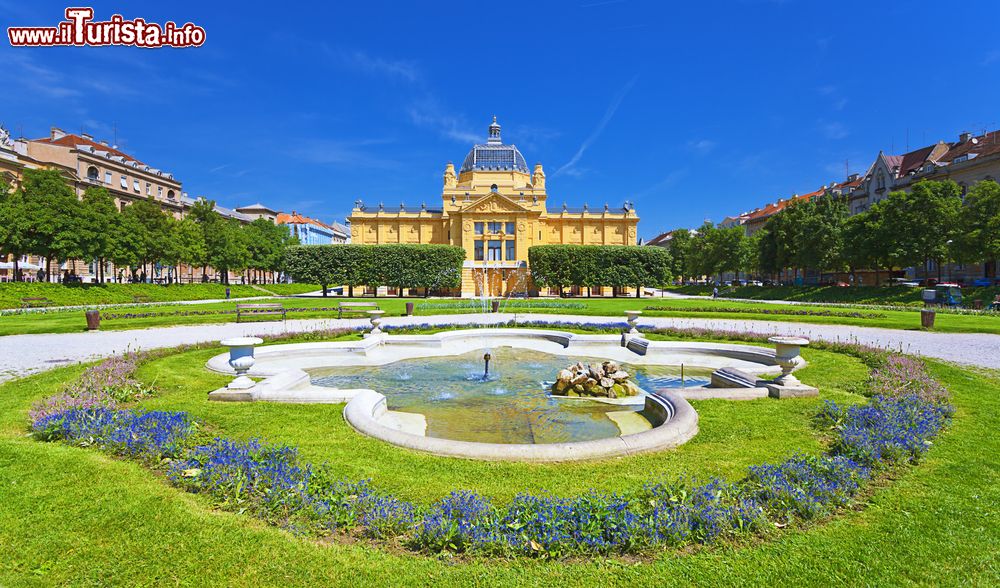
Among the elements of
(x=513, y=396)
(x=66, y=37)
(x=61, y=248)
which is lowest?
(x=513, y=396)

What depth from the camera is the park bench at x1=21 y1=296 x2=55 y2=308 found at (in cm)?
3117

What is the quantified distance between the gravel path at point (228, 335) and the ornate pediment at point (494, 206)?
4605cm

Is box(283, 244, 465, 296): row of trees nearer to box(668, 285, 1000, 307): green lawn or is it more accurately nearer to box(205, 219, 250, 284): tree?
box(205, 219, 250, 284): tree

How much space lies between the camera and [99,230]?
134 ft

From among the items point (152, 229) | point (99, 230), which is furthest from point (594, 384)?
point (152, 229)

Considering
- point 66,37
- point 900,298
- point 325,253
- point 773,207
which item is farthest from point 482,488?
point 773,207

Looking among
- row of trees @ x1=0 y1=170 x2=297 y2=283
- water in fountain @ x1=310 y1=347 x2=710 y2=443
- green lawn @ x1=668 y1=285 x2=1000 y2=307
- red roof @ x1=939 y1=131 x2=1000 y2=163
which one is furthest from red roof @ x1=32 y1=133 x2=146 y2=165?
red roof @ x1=939 y1=131 x2=1000 y2=163

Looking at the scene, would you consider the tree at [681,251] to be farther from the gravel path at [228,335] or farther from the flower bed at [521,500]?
the flower bed at [521,500]

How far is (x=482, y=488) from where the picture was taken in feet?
17.0

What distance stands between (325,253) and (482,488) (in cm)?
5509

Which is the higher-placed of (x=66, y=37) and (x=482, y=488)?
(x=66, y=37)

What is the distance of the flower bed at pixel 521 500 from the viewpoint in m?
4.09

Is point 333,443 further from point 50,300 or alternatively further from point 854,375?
point 50,300

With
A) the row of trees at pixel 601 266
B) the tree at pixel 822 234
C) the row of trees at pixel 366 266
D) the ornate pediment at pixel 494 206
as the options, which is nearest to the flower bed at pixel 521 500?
the row of trees at pixel 366 266
